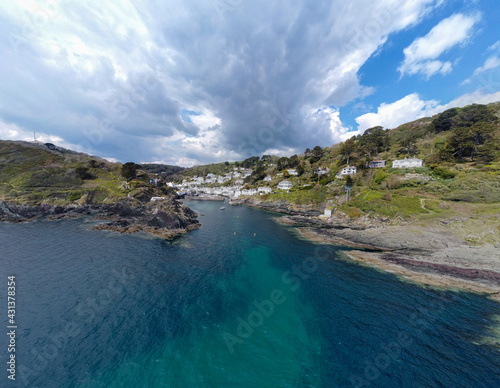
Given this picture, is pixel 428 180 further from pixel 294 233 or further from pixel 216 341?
pixel 216 341

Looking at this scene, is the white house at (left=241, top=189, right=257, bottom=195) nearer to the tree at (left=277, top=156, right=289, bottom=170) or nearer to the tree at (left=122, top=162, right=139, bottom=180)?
the tree at (left=277, top=156, right=289, bottom=170)

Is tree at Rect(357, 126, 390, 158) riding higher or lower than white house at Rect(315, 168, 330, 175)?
higher

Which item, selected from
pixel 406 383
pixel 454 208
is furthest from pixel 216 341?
pixel 454 208

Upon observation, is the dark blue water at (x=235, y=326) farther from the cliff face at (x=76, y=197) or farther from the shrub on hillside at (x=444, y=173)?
the shrub on hillside at (x=444, y=173)

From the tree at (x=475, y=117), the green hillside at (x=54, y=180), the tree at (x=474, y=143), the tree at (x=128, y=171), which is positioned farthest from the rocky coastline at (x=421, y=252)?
the tree at (x=128, y=171)

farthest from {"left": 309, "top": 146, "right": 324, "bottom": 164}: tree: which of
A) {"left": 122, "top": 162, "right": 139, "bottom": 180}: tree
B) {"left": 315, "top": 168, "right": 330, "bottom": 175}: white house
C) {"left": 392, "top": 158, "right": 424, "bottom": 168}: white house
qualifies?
{"left": 122, "top": 162, "right": 139, "bottom": 180}: tree

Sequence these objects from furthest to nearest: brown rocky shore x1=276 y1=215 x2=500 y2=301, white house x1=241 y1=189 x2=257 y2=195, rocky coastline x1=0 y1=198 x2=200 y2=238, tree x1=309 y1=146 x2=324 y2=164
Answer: tree x1=309 y1=146 x2=324 y2=164
white house x1=241 y1=189 x2=257 y2=195
rocky coastline x1=0 y1=198 x2=200 y2=238
brown rocky shore x1=276 y1=215 x2=500 y2=301
